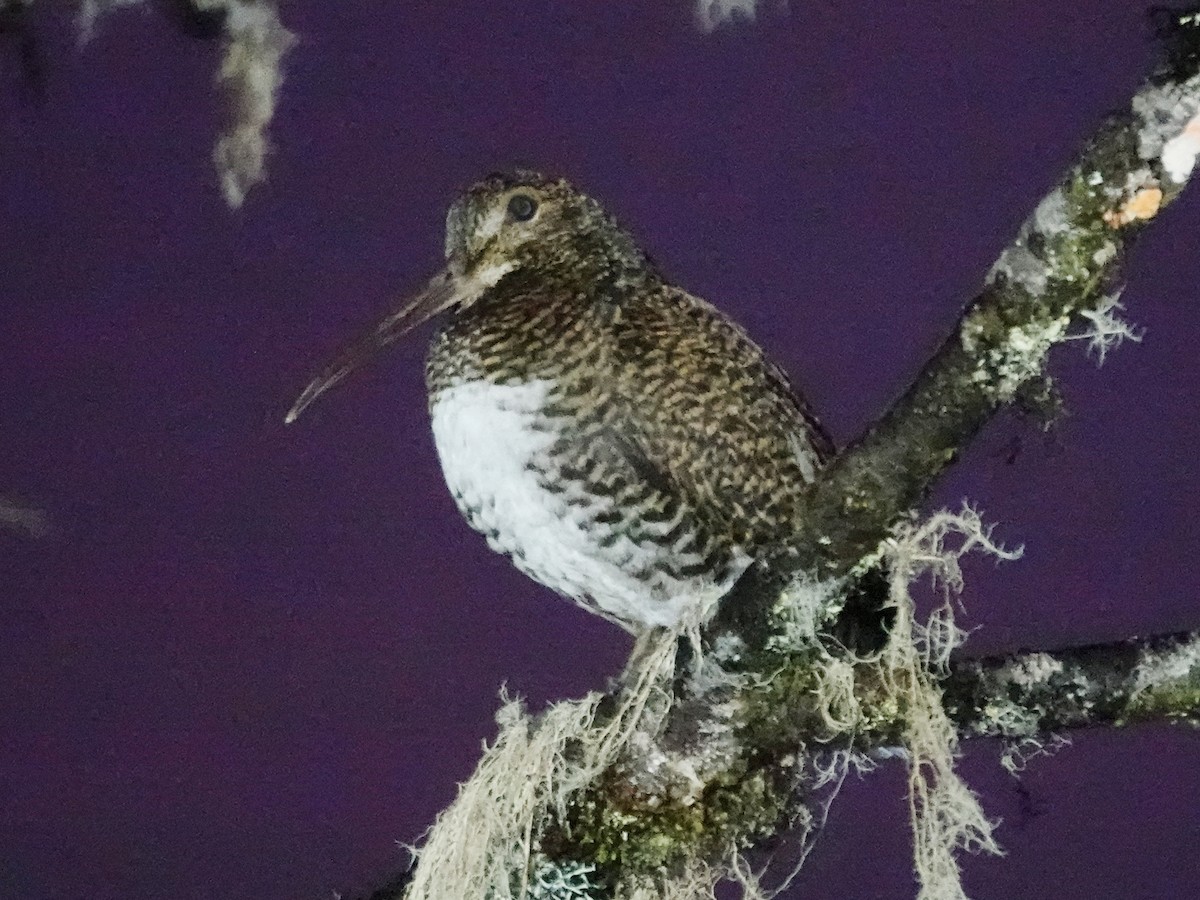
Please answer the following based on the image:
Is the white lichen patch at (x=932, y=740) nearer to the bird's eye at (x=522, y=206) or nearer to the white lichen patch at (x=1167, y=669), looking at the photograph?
the white lichen patch at (x=1167, y=669)

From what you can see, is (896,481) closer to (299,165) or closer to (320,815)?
(299,165)

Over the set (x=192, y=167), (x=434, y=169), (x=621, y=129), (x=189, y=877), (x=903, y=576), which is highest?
(x=621, y=129)

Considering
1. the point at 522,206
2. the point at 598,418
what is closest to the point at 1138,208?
the point at 598,418

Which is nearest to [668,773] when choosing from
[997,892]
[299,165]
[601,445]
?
[601,445]

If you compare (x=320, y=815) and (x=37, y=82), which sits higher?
(x=37, y=82)

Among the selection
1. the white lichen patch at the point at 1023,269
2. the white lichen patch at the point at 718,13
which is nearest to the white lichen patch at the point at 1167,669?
the white lichen patch at the point at 1023,269

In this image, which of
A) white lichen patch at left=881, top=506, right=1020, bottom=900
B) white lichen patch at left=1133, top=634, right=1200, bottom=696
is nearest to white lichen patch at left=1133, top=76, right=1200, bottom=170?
white lichen patch at left=881, top=506, right=1020, bottom=900
